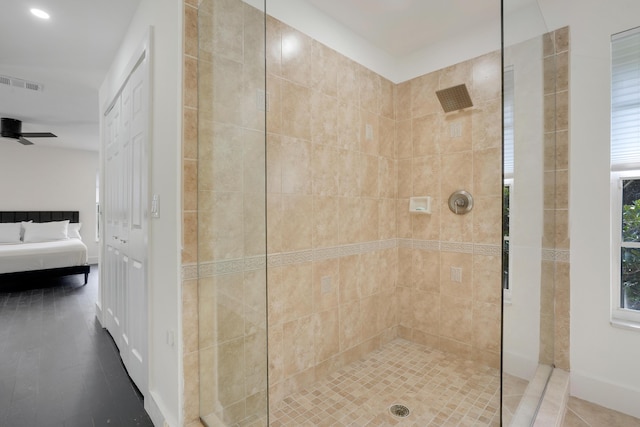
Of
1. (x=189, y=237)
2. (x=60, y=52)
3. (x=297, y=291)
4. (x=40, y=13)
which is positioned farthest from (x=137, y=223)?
(x=60, y=52)

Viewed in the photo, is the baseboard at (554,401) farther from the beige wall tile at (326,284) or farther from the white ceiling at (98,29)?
the white ceiling at (98,29)

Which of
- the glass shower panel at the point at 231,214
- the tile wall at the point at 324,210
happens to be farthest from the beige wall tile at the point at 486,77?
the glass shower panel at the point at 231,214

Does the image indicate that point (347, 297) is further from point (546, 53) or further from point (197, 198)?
point (546, 53)

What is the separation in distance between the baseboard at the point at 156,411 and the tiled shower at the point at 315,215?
0.62 ft

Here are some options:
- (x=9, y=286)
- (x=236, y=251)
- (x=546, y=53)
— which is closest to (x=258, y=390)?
(x=236, y=251)

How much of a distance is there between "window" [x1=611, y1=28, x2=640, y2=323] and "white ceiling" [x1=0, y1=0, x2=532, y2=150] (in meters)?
0.91

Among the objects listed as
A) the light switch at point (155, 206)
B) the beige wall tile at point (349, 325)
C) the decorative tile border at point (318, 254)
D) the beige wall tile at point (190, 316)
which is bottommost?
the beige wall tile at point (349, 325)

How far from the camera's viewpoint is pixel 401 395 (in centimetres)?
196

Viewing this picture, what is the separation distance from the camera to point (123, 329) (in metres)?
2.36

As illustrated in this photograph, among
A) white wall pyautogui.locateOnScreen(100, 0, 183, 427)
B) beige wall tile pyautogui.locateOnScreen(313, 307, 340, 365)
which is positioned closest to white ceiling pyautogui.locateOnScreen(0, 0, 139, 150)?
white wall pyautogui.locateOnScreen(100, 0, 183, 427)

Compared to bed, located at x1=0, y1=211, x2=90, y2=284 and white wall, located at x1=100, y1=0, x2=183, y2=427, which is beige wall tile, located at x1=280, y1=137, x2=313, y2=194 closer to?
white wall, located at x1=100, y1=0, x2=183, y2=427

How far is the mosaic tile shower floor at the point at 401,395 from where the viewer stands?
5.67ft

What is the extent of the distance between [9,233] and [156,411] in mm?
6104

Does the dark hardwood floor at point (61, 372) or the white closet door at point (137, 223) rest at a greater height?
the white closet door at point (137, 223)
